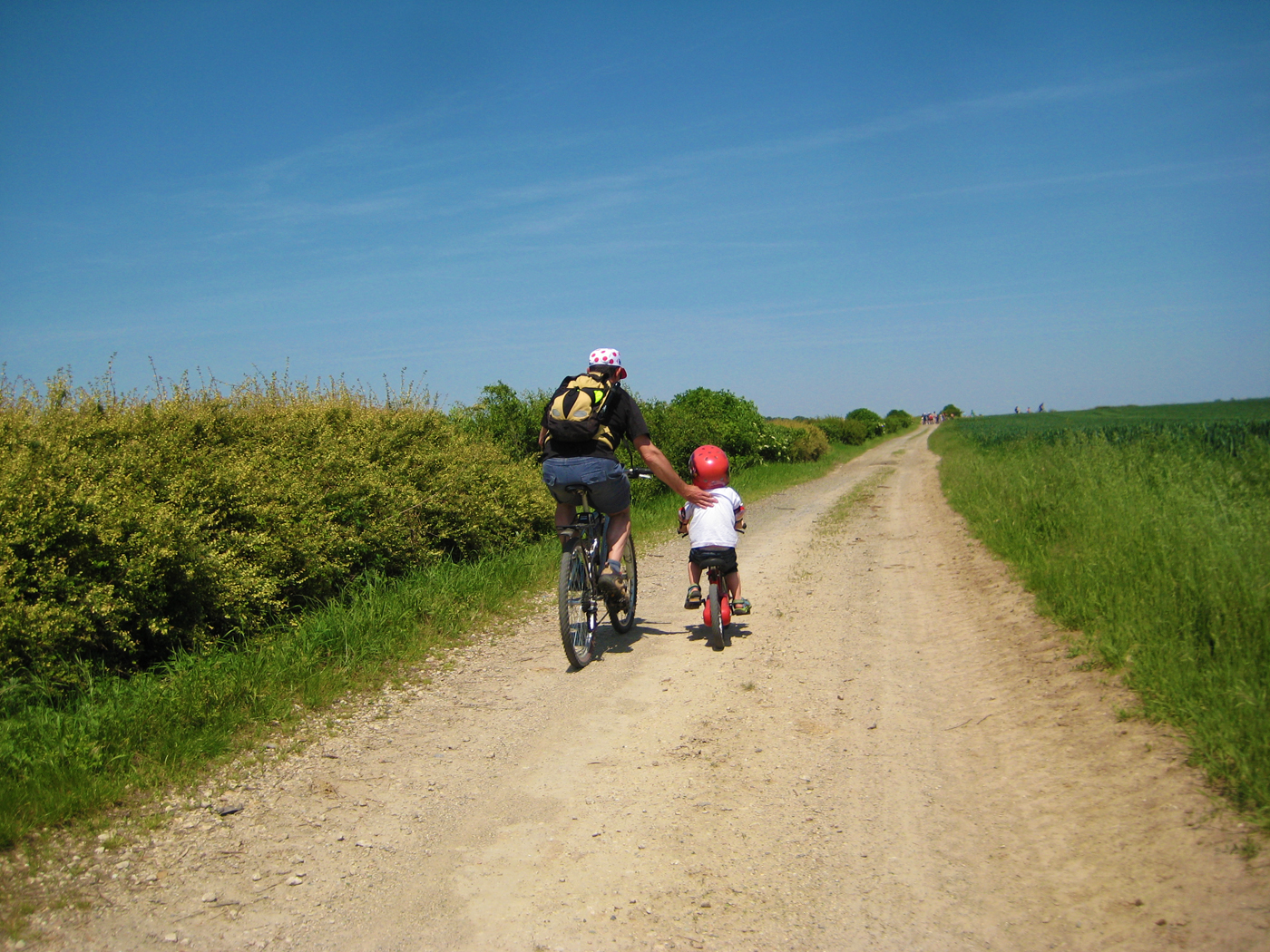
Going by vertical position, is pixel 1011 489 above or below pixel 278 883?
above

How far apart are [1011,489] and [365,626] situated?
934 cm

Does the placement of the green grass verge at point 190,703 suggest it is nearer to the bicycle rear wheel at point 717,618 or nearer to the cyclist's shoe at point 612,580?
the cyclist's shoe at point 612,580

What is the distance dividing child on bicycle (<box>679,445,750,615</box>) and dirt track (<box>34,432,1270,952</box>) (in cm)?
84

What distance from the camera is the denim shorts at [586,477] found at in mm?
5492

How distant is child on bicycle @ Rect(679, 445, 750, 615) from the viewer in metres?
6.32

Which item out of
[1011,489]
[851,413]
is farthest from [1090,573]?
[851,413]

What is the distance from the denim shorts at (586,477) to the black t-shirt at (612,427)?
0.05m

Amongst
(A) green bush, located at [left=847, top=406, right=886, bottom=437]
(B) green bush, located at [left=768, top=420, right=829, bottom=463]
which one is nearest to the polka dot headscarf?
(B) green bush, located at [left=768, top=420, right=829, bottom=463]

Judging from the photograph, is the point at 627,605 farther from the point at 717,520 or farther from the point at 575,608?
the point at 717,520

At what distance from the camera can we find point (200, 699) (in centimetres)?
441

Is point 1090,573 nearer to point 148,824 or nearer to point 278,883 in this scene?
point 278,883

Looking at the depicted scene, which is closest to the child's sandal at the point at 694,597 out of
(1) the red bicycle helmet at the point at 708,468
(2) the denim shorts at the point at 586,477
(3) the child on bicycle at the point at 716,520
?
(3) the child on bicycle at the point at 716,520

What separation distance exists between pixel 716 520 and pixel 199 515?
3787 mm

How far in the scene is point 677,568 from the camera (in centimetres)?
973
